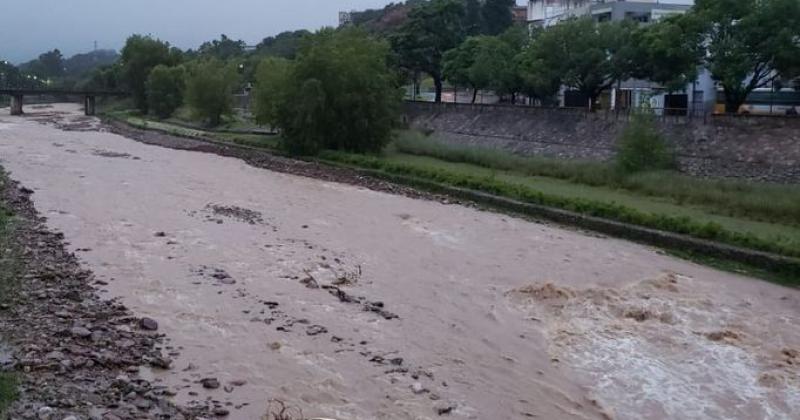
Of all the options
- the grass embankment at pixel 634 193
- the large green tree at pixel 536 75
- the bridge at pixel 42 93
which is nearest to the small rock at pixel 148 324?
the grass embankment at pixel 634 193

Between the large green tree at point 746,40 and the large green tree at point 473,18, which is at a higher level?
the large green tree at point 473,18

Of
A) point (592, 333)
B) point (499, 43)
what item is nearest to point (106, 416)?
point (592, 333)

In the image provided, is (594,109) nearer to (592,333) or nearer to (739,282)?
(739,282)

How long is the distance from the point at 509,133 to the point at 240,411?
110ft

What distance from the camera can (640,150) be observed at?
97.7ft

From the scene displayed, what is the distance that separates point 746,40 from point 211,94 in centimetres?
3481

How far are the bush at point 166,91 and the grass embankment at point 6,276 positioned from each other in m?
46.2

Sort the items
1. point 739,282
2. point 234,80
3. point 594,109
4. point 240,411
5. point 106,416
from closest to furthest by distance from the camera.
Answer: point 106,416 → point 240,411 → point 739,282 → point 594,109 → point 234,80

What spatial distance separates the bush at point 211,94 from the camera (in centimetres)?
5528

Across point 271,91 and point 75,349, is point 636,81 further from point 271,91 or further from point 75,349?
point 75,349

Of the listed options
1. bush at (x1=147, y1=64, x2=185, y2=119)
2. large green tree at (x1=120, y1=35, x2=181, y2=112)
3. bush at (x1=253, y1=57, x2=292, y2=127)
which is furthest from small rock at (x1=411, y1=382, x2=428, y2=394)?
large green tree at (x1=120, y1=35, x2=181, y2=112)

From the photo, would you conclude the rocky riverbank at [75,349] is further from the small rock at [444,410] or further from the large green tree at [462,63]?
the large green tree at [462,63]

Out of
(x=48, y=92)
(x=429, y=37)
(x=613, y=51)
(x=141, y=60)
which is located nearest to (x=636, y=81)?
(x=613, y=51)

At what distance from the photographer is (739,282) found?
55.3ft
